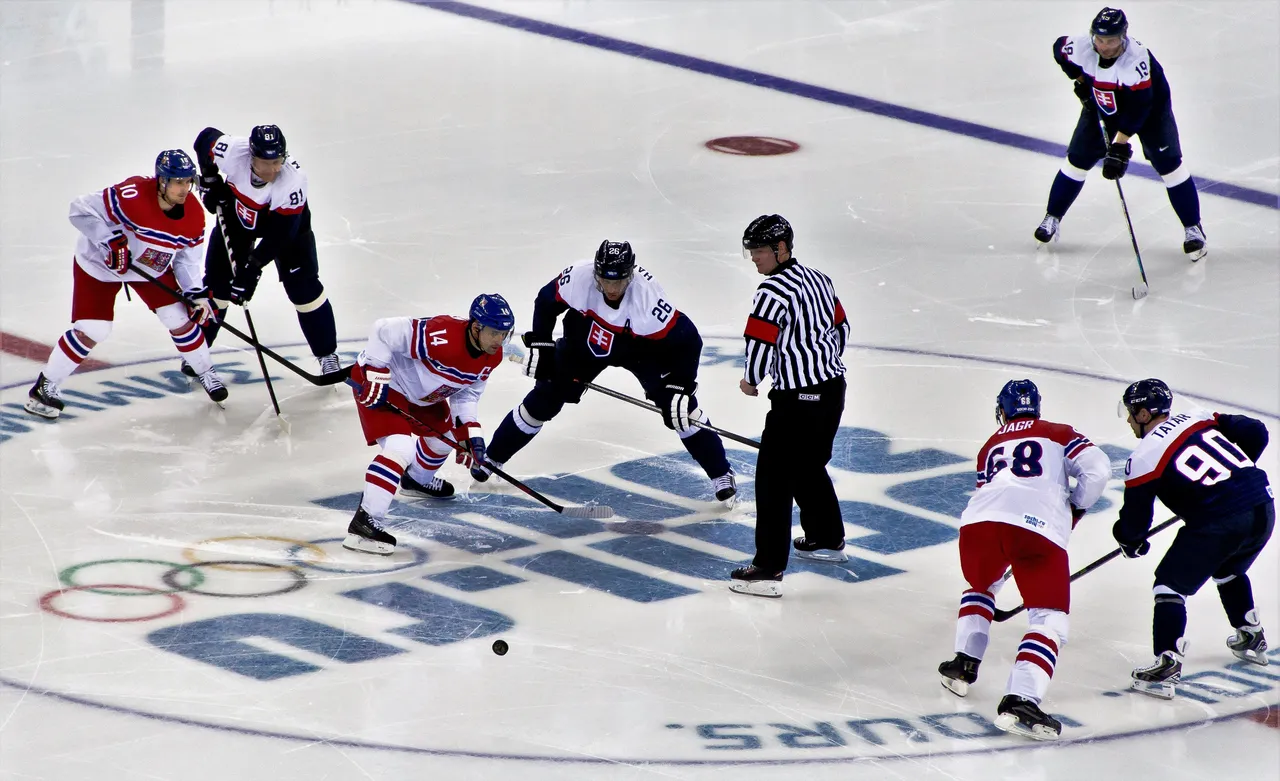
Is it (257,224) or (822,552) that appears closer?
(822,552)

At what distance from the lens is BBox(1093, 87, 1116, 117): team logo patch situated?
8703mm

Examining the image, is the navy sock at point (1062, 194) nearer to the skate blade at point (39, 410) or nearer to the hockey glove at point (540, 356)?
the hockey glove at point (540, 356)

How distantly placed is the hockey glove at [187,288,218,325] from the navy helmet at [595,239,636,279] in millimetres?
1776

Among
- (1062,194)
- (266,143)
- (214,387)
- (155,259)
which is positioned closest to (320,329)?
(214,387)

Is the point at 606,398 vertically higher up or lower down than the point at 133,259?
lower down

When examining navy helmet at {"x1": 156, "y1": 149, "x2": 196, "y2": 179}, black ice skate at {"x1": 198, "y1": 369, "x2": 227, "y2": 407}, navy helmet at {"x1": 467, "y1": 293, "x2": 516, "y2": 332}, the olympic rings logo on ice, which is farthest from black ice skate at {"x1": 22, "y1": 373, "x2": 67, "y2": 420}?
navy helmet at {"x1": 467, "y1": 293, "x2": 516, "y2": 332}

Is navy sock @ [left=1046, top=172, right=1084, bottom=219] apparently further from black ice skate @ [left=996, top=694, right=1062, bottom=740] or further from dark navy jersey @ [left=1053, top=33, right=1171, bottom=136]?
black ice skate @ [left=996, top=694, right=1062, bottom=740]

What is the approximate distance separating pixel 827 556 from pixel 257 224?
2645mm

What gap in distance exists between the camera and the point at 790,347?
A: 5.56 metres

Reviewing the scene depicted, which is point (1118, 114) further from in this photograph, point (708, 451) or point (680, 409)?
point (680, 409)

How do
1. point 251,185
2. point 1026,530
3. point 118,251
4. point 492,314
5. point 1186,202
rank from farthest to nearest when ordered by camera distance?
point 1186,202, point 251,185, point 118,251, point 492,314, point 1026,530

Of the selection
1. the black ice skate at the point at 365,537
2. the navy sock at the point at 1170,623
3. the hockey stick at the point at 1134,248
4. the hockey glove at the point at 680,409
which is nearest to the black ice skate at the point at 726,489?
the hockey glove at the point at 680,409

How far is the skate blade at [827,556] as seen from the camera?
19.3 ft

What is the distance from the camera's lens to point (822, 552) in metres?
5.91
